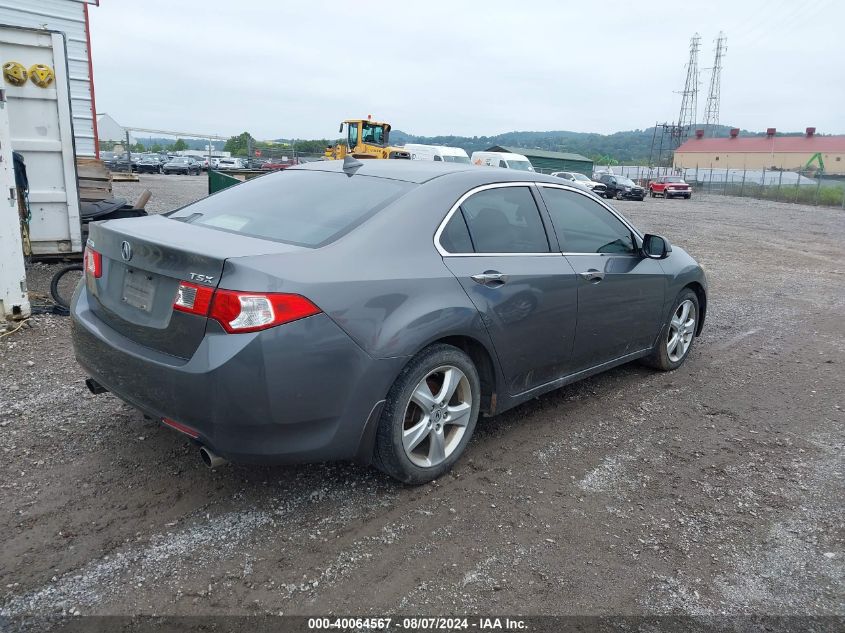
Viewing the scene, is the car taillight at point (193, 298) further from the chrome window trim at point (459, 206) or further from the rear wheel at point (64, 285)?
the rear wheel at point (64, 285)

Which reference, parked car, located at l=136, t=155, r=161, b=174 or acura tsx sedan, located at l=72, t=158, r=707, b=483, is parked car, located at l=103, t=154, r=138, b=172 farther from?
acura tsx sedan, located at l=72, t=158, r=707, b=483

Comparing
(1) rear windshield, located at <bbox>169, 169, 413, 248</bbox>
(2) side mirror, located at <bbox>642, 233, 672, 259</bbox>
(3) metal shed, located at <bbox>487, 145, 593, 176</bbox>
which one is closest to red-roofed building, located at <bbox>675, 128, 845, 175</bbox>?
(3) metal shed, located at <bbox>487, 145, 593, 176</bbox>

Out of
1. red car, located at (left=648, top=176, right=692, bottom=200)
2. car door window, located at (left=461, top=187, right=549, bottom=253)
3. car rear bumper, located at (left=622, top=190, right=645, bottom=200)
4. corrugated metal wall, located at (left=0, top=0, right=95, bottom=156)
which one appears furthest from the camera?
red car, located at (left=648, top=176, right=692, bottom=200)

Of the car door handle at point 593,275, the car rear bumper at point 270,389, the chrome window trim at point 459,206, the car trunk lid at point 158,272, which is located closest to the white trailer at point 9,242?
the car trunk lid at point 158,272

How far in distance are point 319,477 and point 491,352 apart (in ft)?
3.75

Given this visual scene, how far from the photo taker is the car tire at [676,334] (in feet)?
17.0

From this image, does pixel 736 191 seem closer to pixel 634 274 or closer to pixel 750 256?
pixel 750 256

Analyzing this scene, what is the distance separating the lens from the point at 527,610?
8.31ft

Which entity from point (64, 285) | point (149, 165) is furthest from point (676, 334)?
point (149, 165)

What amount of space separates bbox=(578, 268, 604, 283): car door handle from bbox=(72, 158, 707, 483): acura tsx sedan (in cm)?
1

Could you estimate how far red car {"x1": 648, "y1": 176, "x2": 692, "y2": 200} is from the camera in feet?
136

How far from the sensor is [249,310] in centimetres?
264

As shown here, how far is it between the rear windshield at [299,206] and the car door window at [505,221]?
0.44 metres

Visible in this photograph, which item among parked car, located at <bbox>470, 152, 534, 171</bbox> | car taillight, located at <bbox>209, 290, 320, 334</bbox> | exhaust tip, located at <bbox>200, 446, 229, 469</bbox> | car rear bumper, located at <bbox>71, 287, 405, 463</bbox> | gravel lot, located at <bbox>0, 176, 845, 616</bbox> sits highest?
parked car, located at <bbox>470, 152, 534, 171</bbox>
